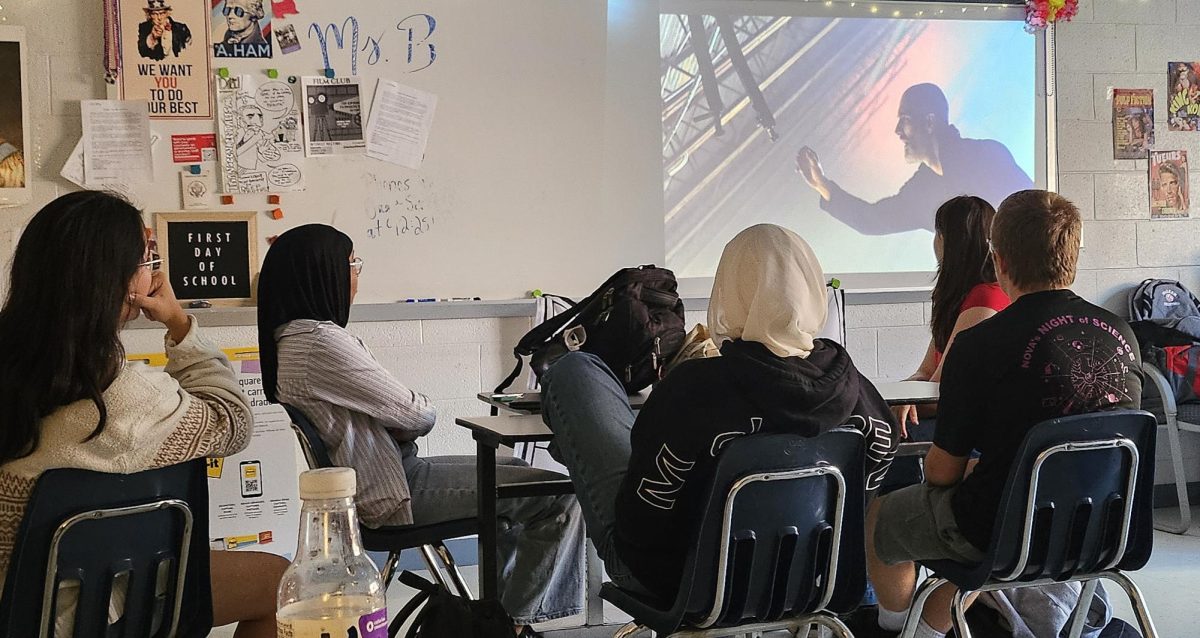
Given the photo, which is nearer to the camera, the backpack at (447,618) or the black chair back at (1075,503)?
the backpack at (447,618)

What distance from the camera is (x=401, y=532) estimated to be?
2.40m

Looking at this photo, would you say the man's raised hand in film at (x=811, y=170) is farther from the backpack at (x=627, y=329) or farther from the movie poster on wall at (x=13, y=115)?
the movie poster on wall at (x=13, y=115)

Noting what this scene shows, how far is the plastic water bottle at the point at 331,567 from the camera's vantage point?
81 centimetres

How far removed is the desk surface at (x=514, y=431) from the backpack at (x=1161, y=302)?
2548mm

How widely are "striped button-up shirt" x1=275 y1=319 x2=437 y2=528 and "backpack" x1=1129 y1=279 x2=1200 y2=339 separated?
11.2 ft

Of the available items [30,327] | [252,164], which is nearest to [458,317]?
[252,164]

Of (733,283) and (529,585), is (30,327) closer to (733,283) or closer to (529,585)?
(733,283)

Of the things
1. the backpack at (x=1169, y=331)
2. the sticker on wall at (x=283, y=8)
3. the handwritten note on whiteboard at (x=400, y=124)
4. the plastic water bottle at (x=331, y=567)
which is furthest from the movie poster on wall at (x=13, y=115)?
the backpack at (x=1169, y=331)

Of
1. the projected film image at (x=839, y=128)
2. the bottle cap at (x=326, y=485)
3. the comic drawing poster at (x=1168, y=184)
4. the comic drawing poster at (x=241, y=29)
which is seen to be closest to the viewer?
the bottle cap at (x=326, y=485)

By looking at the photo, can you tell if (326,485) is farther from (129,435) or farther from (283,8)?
(283,8)

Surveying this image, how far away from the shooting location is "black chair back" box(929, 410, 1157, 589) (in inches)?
76.1

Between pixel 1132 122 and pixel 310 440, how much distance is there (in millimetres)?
3844

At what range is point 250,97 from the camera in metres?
3.66

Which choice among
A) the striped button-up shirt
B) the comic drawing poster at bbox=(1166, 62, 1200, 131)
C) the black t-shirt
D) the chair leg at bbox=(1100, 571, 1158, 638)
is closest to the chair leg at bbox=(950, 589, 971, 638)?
the black t-shirt
